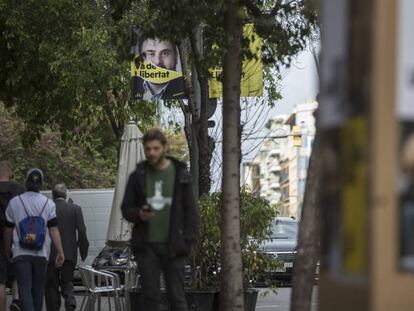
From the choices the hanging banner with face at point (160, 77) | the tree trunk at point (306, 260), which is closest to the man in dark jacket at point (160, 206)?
the tree trunk at point (306, 260)

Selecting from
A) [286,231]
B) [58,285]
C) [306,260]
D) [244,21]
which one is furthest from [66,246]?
[286,231]

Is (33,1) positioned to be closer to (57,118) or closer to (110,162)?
(57,118)

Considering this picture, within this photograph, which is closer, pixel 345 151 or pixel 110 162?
pixel 345 151

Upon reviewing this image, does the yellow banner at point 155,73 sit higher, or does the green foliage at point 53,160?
the green foliage at point 53,160

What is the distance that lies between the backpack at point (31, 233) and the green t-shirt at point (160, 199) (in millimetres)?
2605

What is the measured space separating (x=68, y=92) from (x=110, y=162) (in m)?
29.1

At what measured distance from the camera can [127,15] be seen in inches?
683

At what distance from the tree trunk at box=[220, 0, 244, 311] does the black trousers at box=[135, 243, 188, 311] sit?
3.70 feet

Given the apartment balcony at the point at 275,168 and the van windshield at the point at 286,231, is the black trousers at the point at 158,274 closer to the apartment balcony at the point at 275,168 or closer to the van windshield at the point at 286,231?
the van windshield at the point at 286,231

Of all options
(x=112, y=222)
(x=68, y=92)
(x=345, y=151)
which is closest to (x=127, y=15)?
(x=68, y=92)

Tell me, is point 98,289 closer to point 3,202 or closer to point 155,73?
point 3,202

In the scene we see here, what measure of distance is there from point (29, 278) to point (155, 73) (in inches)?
255

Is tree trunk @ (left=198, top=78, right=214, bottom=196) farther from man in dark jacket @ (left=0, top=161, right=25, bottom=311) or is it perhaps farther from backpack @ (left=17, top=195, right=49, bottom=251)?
backpack @ (left=17, top=195, right=49, bottom=251)

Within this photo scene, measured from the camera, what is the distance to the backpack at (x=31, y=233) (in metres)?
11.3
